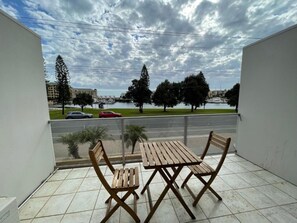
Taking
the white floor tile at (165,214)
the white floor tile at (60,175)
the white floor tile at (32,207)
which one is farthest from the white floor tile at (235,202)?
the white floor tile at (60,175)

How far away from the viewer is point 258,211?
1.73 meters

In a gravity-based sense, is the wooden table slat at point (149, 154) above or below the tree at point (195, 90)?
below

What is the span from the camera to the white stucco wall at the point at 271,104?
2283 mm

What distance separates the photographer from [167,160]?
1604mm

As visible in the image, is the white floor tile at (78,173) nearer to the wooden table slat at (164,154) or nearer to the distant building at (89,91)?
the wooden table slat at (164,154)

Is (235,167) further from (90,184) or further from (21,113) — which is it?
(21,113)

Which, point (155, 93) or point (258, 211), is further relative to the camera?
point (155, 93)

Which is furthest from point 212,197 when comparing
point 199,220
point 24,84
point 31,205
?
point 24,84

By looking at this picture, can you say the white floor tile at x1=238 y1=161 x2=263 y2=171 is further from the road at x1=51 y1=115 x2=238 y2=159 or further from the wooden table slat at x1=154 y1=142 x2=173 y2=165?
the wooden table slat at x1=154 y1=142 x2=173 y2=165

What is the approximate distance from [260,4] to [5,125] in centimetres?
724

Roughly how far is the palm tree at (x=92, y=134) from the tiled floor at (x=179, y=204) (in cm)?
75

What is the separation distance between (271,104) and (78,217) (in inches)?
140

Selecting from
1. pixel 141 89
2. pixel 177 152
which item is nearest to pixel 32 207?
pixel 177 152

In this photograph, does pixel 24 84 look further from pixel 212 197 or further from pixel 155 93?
pixel 155 93
